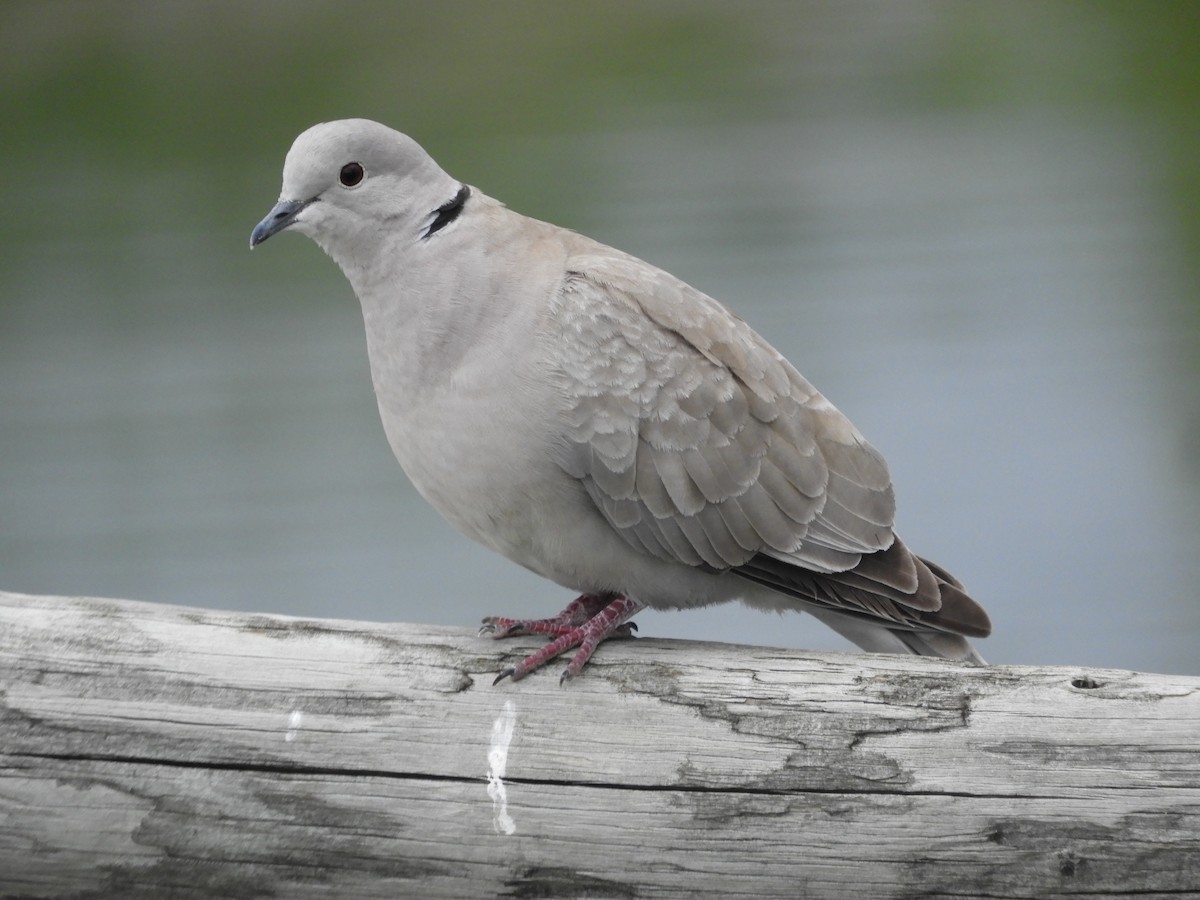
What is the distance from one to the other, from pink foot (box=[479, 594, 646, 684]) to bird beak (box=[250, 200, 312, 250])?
88 centimetres

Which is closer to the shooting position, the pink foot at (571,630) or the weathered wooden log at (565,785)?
the weathered wooden log at (565,785)

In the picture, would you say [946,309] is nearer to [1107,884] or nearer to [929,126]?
[929,126]

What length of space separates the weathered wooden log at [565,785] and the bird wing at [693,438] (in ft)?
1.77

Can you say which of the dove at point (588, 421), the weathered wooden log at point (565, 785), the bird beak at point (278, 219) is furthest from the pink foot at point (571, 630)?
the bird beak at point (278, 219)

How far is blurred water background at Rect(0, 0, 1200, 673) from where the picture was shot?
308 inches

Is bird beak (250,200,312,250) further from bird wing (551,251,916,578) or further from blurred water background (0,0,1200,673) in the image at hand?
blurred water background (0,0,1200,673)

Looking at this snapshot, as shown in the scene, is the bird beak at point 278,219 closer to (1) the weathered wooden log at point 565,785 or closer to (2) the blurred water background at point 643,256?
(1) the weathered wooden log at point 565,785

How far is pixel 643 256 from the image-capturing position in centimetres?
939

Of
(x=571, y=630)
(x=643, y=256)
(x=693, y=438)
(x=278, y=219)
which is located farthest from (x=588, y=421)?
(x=643, y=256)

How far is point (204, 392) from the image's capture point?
8.83 m

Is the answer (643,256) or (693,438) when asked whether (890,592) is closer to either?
(693,438)

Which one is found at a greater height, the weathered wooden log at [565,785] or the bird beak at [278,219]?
→ the bird beak at [278,219]

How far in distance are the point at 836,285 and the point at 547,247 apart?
7.37 m

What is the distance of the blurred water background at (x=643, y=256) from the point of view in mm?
7816
